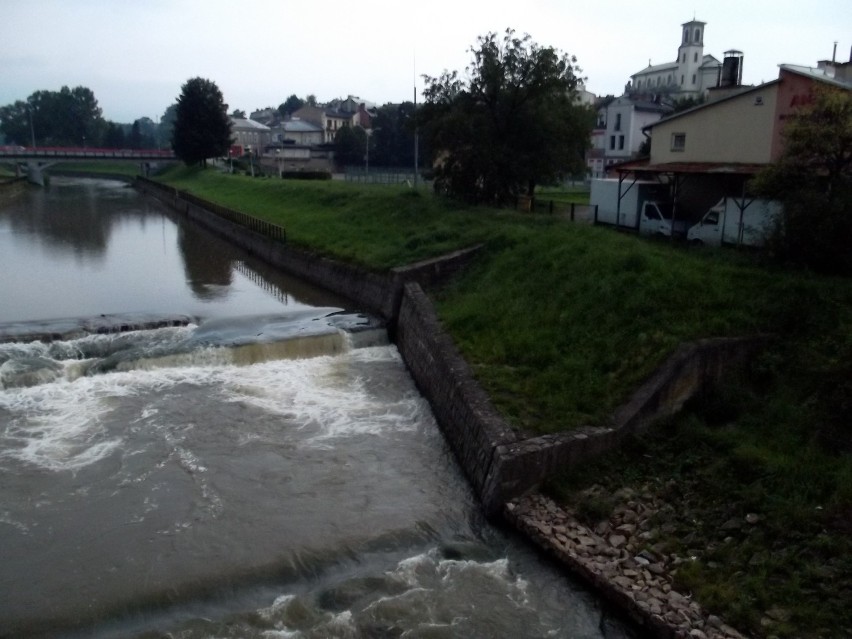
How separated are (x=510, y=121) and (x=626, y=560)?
21.4 metres

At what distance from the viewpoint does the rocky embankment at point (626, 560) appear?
300 inches

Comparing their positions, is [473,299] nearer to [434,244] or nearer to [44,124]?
[434,244]

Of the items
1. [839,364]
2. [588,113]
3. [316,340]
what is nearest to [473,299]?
→ [316,340]

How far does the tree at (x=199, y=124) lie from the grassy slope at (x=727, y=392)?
55.3 m

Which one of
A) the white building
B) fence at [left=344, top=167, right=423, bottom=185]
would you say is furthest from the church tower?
fence at [left=344, top=167, right=423, bottom=185]

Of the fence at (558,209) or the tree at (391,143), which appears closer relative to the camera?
the fence at (558,209)

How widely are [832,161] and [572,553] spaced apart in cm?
1127

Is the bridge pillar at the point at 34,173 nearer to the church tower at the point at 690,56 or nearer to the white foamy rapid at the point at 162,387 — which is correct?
the white foamy rapid at the point at 162,387

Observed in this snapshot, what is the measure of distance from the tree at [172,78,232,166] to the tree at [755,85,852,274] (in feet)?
205

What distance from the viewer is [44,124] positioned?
113438 millimetres

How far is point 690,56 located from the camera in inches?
3856

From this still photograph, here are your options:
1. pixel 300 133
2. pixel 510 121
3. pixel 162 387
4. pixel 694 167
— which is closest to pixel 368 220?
pixel 510 121

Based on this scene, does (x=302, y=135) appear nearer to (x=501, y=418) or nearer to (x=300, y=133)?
(x=300, y=133)

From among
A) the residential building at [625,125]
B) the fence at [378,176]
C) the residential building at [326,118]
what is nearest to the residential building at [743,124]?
the fence at [378,176]
